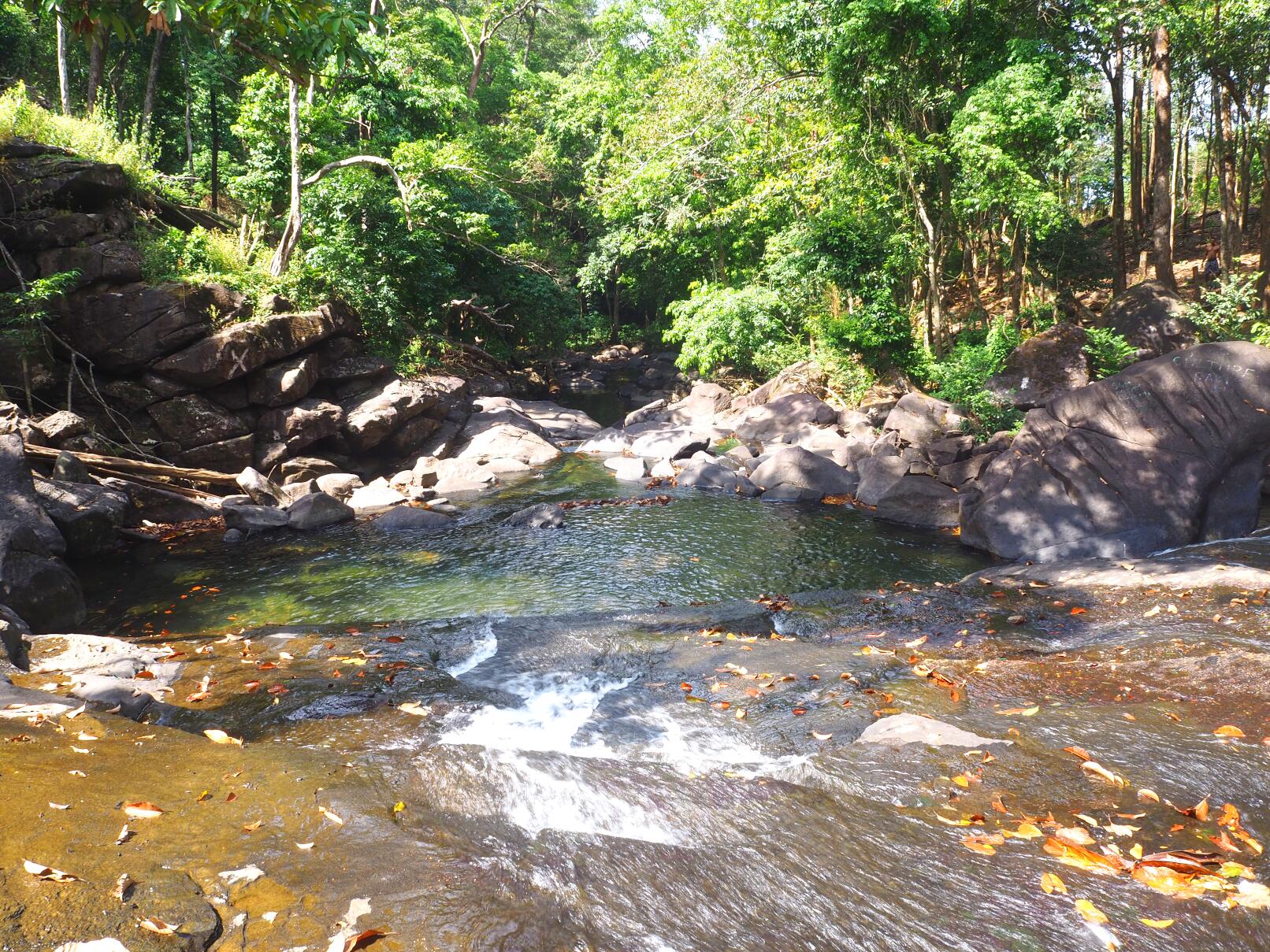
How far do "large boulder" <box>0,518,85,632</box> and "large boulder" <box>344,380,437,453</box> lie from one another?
27.4ft

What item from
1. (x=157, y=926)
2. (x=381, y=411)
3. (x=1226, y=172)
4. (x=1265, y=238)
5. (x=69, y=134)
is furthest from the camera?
(x=1226, y=172)

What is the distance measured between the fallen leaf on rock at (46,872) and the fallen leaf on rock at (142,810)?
1.85ft

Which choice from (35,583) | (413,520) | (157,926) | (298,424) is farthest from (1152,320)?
(35,583)

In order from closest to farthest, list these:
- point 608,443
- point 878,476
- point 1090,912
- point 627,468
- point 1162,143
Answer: point 1090,912
point 878,476
point 1162,143
point 627,468
point 608,443

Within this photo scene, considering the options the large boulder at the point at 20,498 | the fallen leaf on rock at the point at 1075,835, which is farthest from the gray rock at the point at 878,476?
the large boulder at the point at 20,498

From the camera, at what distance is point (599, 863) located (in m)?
3.38

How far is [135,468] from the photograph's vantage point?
41.2 feet

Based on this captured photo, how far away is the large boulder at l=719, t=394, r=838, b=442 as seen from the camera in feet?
61.0

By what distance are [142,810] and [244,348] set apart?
13373 millimetres

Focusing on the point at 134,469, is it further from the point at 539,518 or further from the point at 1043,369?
the point at 1043,369

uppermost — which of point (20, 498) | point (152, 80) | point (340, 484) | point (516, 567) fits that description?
point (152, 80)

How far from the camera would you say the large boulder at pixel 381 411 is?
16312mm

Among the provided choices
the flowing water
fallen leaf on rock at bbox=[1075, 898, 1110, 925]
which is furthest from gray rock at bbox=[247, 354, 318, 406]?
fallen leaf on rock at bbox=[1075, 898, 1110, 925]

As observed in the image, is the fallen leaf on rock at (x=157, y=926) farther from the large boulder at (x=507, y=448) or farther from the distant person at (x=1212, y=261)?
the distant person at (x=1212, y=261)
